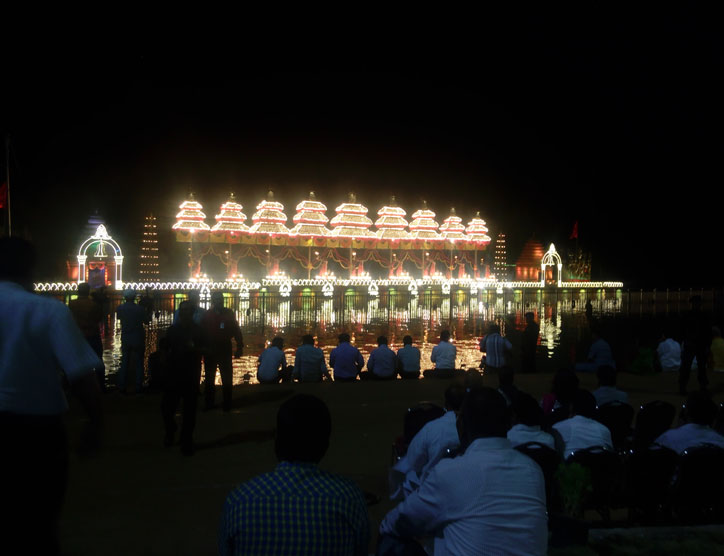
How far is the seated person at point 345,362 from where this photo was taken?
10711 mm

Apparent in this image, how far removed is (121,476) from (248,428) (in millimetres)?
1989

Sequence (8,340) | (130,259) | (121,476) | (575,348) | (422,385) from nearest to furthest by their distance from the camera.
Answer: (8,340), (121,476), (422,385), (575,348), (130,259)

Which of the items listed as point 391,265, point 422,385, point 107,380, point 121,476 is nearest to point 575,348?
point 422,385

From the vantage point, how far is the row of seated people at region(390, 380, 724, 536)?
12.7 ft

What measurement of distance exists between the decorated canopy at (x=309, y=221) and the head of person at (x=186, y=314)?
158ft

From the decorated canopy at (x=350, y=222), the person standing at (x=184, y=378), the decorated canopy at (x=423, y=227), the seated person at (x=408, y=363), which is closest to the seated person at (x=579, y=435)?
the person standing at (x=184, y=378)

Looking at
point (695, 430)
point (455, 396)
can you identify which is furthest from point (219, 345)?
point (695, 430)

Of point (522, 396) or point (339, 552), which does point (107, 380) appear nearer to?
point (522, 396)

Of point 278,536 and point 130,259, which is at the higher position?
point 130,259

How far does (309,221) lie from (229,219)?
7.54 m

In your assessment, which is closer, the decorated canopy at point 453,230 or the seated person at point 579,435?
the seated person at point 579,435

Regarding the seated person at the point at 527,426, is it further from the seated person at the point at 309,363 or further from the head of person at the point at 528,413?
the seated person at the point at 309,363

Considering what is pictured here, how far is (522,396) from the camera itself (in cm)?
443

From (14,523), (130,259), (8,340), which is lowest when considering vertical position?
(14,523)
